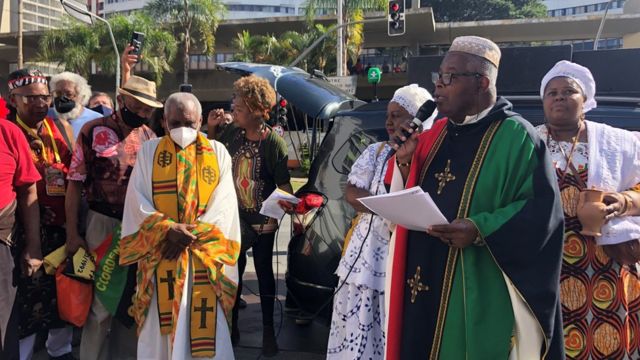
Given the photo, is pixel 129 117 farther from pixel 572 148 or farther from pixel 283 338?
pixel 572 148

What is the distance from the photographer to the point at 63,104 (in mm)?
4949

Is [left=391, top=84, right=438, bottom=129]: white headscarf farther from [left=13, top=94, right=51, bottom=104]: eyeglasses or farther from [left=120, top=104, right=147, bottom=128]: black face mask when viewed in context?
[left=13, top=94, right=51, bottom=104]: eyeglasses

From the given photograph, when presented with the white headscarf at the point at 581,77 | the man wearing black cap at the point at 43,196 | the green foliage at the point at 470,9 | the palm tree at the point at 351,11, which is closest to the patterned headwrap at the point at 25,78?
the man wearing black cap at the point at 43,196

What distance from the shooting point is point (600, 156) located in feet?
9.43

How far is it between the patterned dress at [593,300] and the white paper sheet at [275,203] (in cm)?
179

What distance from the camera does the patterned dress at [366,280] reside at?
10.8 feet

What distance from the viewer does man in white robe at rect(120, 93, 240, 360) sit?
11.5ft

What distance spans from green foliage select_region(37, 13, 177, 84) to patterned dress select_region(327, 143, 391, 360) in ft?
86.5

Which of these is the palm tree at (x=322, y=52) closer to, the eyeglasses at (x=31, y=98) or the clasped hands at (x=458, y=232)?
the eyeglasses at (x=31, y=98)

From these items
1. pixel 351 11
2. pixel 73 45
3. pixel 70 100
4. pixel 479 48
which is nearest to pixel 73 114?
pixel 70 100

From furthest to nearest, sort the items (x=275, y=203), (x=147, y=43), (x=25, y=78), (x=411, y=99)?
(x=147, y=43)
(x=275, y=203)
(x=25, y=78)
(x=411, y=99)

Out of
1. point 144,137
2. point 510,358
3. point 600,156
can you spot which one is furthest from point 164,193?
point 600,156

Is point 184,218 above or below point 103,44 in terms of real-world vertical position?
below

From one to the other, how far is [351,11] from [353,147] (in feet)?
72.6
